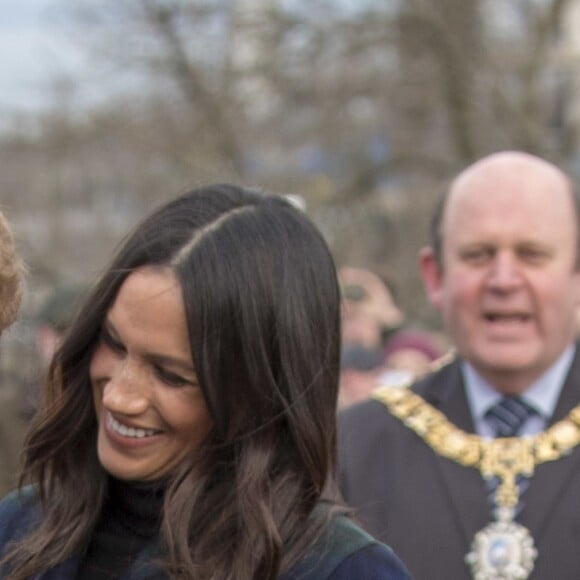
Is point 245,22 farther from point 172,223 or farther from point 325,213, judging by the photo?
point 172,223

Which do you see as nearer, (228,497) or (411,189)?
(228,497)

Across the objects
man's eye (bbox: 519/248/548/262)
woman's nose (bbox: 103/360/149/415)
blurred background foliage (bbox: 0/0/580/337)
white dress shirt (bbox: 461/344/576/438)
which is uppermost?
blurred background foliage (bbox: 0/0/580/337)

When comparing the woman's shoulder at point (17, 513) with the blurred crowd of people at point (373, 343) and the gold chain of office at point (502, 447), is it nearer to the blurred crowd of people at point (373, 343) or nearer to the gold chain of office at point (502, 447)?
the gold chain of office at point (502, 447)

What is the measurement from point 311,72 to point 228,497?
10.4 meters

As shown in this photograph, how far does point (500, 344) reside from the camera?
12.5ft

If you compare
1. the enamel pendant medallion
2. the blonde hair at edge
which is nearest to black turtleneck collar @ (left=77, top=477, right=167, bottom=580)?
the blonde hair at edge

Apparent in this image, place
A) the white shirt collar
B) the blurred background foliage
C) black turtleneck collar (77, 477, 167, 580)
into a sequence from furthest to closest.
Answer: the blurred background foliage → the white shirt collar → black turtleneck collar (77, 477, 167, 580)

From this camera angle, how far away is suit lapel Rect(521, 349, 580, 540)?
369 cm

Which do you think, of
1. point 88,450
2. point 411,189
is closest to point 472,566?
point 88,450

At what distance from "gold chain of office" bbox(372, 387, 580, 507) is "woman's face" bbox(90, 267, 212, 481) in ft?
4.49

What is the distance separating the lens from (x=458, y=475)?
3.85m

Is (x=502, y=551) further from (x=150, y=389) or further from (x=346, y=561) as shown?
(x=150, y=389)

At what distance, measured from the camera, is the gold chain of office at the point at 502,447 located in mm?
3779

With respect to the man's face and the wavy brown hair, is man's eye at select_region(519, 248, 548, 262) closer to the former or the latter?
the man's face
